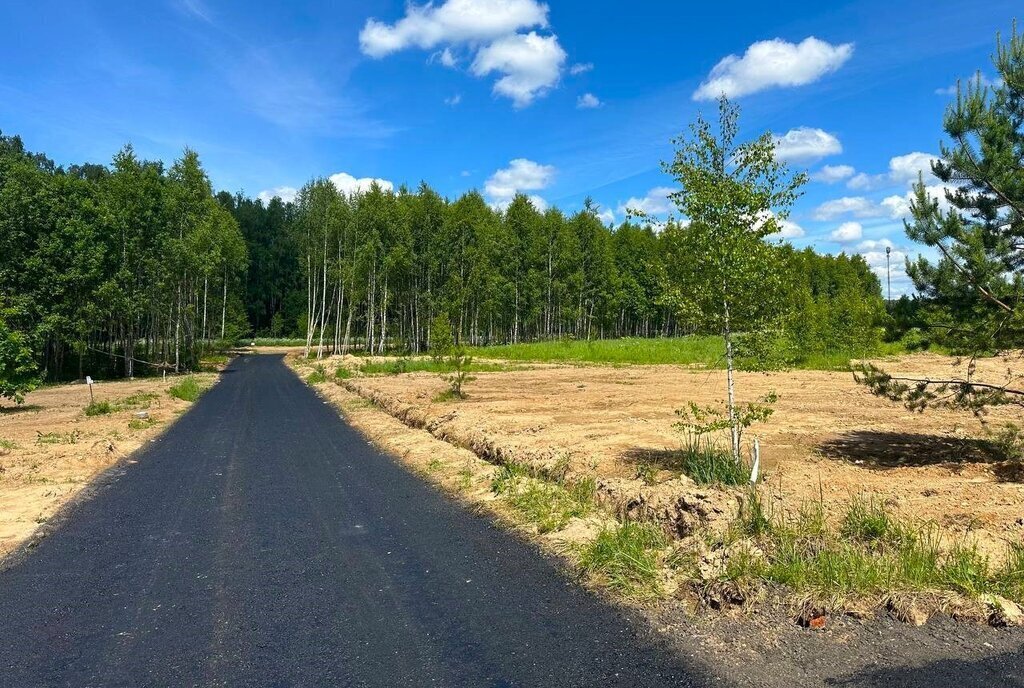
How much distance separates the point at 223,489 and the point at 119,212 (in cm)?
3337

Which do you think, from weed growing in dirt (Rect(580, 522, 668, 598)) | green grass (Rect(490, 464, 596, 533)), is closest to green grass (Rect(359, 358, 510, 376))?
green grass (Rect(490, 464, 596, 533))

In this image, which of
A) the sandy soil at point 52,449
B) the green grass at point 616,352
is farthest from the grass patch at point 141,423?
the green grass at point 616,352

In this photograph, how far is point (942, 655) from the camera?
14.3 feet

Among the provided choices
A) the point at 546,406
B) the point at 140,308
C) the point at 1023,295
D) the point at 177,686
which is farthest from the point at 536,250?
the point at 177,686

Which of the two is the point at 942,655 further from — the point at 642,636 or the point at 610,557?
the point at 610,557

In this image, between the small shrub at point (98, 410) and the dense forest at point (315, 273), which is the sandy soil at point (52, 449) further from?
the dense forest at point (315, 273)

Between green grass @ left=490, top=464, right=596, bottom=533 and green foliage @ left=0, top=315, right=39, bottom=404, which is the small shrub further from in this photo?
→ green grass @ left=490, top=464, right=596, bottom=533

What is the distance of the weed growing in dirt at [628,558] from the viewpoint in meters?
5.73

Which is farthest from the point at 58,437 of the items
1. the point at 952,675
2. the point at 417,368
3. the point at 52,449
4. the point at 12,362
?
the point at 417,368

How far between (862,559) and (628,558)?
2.06 meters

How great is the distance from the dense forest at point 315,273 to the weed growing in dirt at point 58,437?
8.25 metres

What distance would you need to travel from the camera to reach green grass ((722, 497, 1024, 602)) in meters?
5.22

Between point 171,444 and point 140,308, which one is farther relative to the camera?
point 140,308

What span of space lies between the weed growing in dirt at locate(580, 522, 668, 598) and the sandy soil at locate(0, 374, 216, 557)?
644 cm
